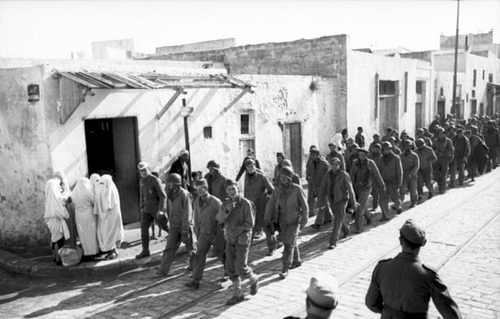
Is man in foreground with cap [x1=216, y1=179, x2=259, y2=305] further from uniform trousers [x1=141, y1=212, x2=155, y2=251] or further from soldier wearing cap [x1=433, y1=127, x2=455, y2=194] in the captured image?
soldier wearing cap [x1=433, y1=127, x2=455, y2=194]

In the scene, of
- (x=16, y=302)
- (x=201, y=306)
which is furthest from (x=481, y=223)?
(x=16, y=302)

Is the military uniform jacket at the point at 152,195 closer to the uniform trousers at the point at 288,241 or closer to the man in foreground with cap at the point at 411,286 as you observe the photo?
the uniform trousers at the point at 288,241

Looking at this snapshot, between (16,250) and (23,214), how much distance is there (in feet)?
2.52

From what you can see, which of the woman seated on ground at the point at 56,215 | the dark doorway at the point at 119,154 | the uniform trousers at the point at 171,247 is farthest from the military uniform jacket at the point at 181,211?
the dark doorway at the point at 119,154

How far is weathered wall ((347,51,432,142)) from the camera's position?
18469mm

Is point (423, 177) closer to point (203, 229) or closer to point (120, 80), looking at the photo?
point (203, 229)

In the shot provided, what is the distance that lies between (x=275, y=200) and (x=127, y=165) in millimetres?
4913

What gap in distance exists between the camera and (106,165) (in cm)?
1118

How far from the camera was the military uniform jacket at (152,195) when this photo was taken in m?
8.86

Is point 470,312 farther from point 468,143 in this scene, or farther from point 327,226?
point 468,143

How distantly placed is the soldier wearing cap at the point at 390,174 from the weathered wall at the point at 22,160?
7.75 metres

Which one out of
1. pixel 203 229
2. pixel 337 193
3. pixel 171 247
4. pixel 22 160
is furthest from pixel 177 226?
pixel 22 160

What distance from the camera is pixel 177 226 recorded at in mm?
7832

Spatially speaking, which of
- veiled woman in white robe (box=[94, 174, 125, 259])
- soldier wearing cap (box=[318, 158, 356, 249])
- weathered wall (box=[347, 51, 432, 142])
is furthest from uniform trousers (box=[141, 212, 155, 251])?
weathered wall (box=[347, 51, 432, 142])
